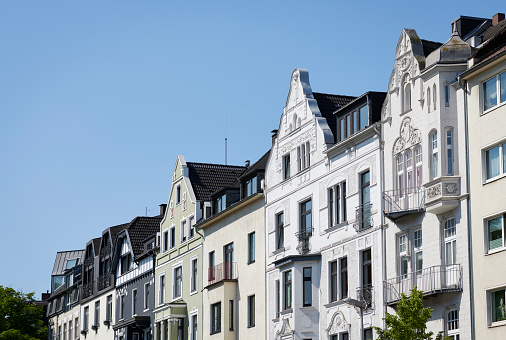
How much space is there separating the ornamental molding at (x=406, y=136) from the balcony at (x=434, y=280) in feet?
15.9

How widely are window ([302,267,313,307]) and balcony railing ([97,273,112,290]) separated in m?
34.0

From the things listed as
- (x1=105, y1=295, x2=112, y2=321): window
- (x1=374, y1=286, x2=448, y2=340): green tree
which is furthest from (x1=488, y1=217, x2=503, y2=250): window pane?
(x1=105, y1=295, x2=112, y2=321): window

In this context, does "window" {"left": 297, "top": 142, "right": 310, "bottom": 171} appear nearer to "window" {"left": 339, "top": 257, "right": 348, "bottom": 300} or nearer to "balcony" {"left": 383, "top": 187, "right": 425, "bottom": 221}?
"window" {"left": 339, "top": 257, "right": 348, "bottom": 300}

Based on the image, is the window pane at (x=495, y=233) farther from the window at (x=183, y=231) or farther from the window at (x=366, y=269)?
the window at (x=183, y=231)

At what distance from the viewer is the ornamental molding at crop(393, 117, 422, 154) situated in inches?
1489

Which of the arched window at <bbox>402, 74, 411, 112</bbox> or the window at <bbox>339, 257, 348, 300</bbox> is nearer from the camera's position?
the arched window at <bbox>402, 74, 411, 112</bbox>

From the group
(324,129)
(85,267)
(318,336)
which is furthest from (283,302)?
(85,267)

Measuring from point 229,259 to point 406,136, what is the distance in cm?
1950

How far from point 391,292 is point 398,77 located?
827 cm

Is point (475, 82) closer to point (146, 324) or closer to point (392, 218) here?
point (392, 218)

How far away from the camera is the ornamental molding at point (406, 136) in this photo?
124ft

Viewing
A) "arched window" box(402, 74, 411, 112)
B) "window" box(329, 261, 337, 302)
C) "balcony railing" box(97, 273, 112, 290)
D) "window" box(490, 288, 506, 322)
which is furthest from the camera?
"balcony railing" box(97, 273, 112, 290)

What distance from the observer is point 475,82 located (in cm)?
3522

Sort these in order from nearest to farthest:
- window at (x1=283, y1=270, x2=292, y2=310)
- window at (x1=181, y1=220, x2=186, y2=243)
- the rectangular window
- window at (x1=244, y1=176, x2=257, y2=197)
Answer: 1. window at (x1=283, y1=270, x2=292, y2=310)
2. window at (x1=244, y1=176, x2=257, y2=197)
3. the rectangular window
4. window at (x1=181, y1=220, x2=186, y2=243)
